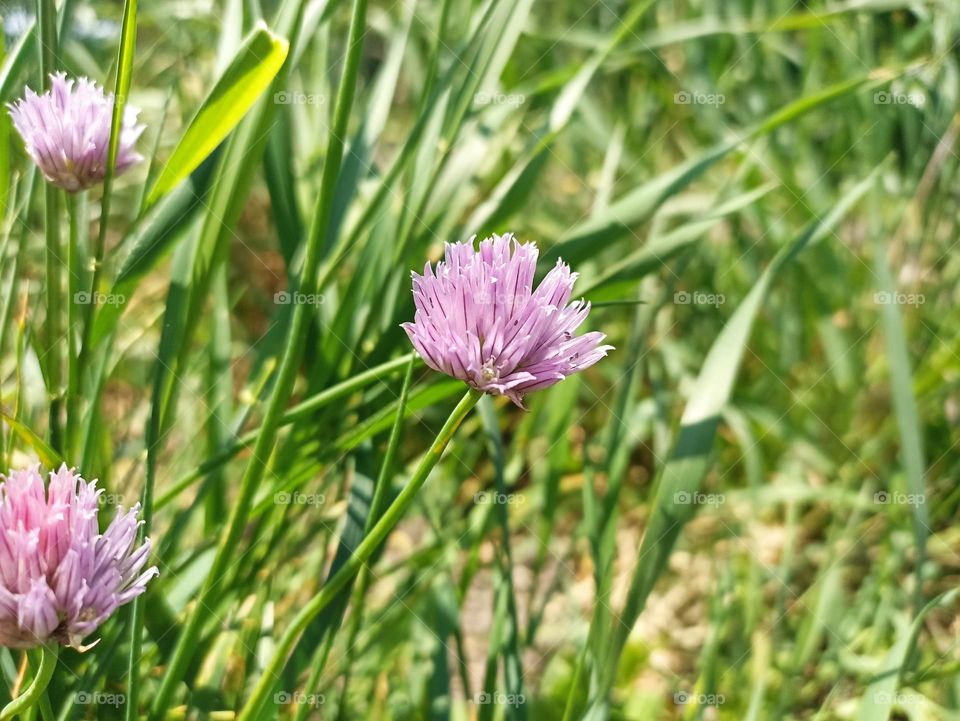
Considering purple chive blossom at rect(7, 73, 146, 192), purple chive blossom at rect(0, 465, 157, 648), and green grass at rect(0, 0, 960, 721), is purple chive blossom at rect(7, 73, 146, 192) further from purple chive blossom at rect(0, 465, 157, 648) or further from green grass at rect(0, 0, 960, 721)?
purple chive blossom at rect(0, 465, 157, 648)

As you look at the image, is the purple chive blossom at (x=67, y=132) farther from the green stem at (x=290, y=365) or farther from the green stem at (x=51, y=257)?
the green stem at (x=290, y=365)

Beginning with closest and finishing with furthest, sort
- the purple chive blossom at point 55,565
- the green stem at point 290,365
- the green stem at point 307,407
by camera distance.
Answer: the purple chive blossom at point 55,565 < the green stem at point 290,365 < the green stem at point 307,407

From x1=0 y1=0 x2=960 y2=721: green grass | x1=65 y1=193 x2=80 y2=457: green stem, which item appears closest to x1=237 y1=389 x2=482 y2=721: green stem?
x1=0 y1=0 x2=960 y2=721: green grass

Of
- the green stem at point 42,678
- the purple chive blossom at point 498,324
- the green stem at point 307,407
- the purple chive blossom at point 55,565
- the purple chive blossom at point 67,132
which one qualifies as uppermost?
the purple chive blossom at point 67,132

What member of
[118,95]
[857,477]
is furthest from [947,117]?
[118,95]

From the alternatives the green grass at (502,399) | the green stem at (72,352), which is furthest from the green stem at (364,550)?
the green stem at (72,352)

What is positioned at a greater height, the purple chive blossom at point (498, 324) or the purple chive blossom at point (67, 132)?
the purple chive blossom at point (67, 132)

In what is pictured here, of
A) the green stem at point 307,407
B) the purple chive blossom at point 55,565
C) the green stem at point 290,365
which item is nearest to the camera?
the purple chive blossom at point 55,565

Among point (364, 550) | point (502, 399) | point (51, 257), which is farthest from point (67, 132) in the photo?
point (502, 399)
